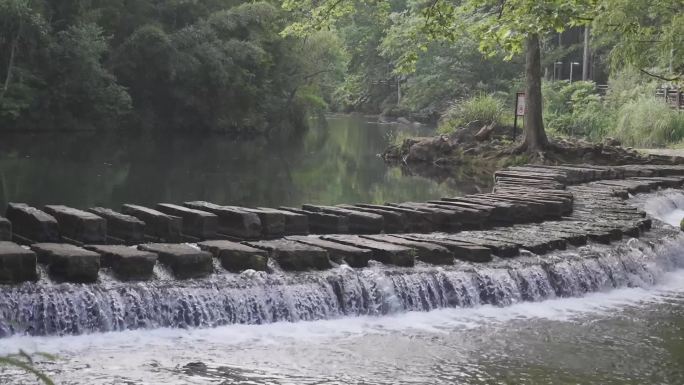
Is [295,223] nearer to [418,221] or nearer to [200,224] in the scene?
[200,224]

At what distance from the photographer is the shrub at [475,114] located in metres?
31.7

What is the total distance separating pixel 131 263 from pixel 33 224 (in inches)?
68.9

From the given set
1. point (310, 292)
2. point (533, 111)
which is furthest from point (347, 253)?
point (533, 111)

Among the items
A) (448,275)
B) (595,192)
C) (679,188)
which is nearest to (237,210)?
(448,275)

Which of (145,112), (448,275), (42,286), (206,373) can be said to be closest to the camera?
(206,373)

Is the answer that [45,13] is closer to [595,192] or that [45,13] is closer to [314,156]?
[314,156]

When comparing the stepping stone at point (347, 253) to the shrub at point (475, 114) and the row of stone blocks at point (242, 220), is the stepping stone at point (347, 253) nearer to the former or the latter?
the row of stone blocks at point (242, 220)

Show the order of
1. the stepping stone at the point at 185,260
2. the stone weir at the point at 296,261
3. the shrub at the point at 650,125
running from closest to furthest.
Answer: the stone weir at the point at 296,261
the stepping stone at the point at 185,260
the shrub at the point at 650,125

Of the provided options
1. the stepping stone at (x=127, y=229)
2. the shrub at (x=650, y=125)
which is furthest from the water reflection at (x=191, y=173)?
the shrub at (x=650, y=125)

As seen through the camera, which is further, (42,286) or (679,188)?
(679,188)

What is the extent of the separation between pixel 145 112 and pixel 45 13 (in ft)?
24.7

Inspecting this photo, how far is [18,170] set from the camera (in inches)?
851

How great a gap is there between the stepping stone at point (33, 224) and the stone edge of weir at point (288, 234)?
0.4 inches

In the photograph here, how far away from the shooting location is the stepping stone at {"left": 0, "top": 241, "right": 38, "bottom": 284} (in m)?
7.94
